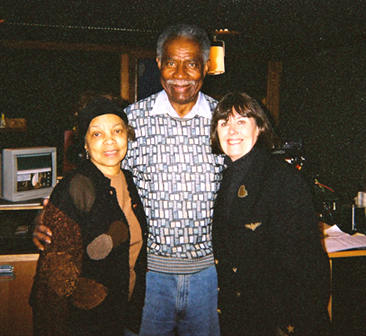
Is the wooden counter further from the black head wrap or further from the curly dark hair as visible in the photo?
the curly dark hair

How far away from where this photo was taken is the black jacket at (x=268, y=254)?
126 centimetres

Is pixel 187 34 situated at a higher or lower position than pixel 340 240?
higher

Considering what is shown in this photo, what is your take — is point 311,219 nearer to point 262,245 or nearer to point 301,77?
point 262,245

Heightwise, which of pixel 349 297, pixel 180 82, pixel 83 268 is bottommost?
pixel 349 297

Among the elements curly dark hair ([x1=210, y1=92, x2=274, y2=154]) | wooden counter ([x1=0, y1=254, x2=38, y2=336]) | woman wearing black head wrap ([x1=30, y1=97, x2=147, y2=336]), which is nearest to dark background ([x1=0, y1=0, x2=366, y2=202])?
Answer: curly dark hair ([x1=210, y1=92, x2=274, y2=154])

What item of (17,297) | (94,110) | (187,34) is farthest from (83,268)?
(17,297)

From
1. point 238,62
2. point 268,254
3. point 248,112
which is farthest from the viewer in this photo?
point 238,62

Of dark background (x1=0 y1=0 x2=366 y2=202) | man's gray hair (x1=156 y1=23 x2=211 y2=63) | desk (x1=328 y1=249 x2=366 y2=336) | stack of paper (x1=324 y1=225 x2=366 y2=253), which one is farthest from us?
dark background (x1=0 y1=0 x2=366 y2=202)

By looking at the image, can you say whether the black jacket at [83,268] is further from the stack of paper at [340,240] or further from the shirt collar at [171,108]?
the stack of paper at [340,240]

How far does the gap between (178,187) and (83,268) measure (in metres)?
0.57

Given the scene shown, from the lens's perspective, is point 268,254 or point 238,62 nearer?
point 268,254

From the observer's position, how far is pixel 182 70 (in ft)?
5.39

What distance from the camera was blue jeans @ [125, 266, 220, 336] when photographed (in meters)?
1.54

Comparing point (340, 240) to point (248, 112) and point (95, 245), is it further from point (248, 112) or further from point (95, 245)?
point (95, 245)
